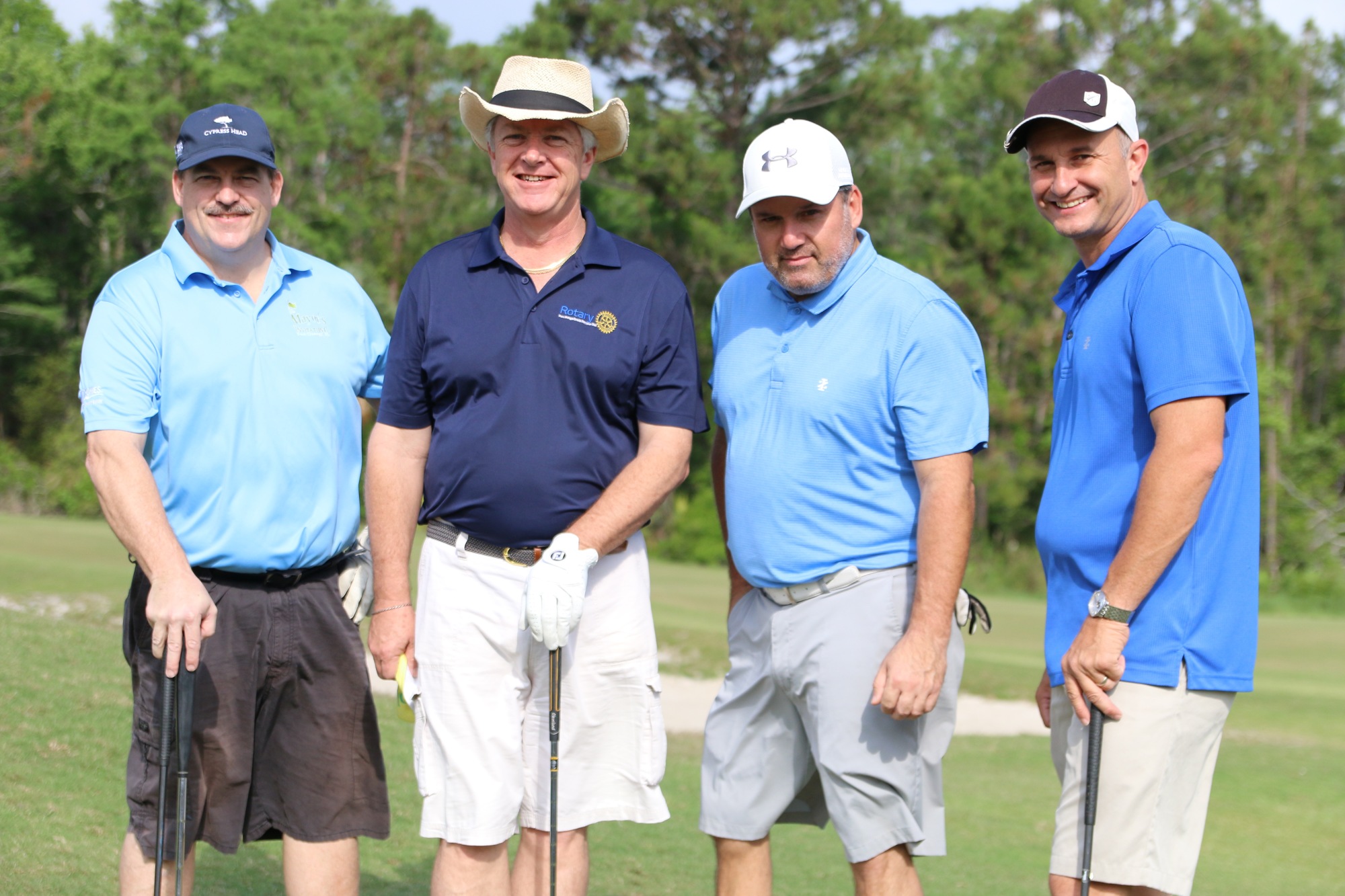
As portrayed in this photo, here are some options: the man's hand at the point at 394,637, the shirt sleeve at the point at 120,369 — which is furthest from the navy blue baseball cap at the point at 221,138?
the man's hand at the point at 394,637

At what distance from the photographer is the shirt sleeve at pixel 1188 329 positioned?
9.86 ft

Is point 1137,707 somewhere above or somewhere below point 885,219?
below

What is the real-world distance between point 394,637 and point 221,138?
1413 mm

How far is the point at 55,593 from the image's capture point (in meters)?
11.0

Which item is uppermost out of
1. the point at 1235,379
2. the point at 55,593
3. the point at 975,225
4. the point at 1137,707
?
the point at 975,225

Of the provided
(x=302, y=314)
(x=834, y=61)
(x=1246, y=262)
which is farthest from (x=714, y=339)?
(x=1246, y=262)

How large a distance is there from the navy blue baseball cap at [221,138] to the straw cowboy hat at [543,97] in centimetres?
57

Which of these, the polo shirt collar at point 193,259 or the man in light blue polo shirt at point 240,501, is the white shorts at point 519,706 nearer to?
the man in light blue polo shirt at point 240,501

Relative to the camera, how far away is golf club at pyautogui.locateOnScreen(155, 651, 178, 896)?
3445mm

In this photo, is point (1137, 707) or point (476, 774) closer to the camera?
point (1137, 707)

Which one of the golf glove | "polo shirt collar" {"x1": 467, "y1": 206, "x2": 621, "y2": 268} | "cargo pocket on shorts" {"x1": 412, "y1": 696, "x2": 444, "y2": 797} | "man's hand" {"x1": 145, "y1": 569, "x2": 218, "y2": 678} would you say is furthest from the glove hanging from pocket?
"man's hand" {"x1": 145, "y1": 569, "x2": 218, "y2": 678}

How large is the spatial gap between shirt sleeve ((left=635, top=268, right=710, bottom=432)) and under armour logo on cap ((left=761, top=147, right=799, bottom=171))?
0.41 m

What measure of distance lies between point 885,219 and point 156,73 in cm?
2011

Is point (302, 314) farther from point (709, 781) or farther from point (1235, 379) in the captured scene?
point (1235, 379)
